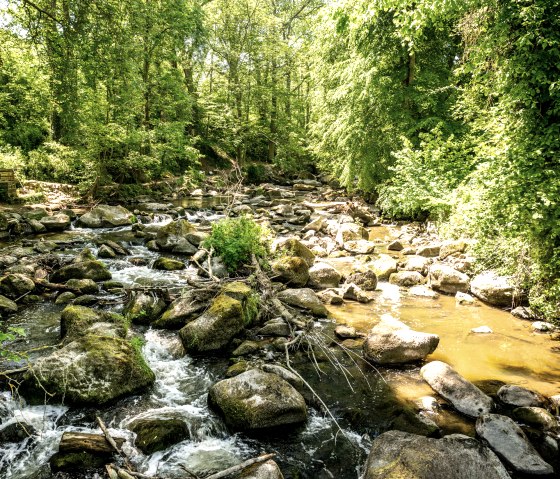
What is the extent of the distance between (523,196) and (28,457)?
26.0ft

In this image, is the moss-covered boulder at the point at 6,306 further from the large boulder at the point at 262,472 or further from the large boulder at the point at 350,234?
the large boulder at the point at 350,234

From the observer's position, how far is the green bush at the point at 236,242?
8.95m

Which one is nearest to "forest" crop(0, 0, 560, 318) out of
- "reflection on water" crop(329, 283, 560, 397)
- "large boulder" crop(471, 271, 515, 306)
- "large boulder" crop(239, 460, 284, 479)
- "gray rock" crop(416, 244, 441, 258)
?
"large boulder" crop(471, 271, 515, 306)

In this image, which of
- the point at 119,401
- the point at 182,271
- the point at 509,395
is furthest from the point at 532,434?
the point at 182,271

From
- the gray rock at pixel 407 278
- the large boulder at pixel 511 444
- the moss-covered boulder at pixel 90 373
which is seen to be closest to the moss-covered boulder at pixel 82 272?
the moss-covered boulder at pixel 90 373

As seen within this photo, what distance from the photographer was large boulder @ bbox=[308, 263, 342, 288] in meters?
9.16

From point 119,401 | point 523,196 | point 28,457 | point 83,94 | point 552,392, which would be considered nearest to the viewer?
point 28,457

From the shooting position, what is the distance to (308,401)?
4914 millimetres

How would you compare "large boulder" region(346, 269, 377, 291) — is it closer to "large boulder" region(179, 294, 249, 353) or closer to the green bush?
the green bush

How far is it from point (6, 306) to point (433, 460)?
289 inches

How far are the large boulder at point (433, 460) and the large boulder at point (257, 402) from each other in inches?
43.4

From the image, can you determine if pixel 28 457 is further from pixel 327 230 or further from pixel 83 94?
pixel 83 94

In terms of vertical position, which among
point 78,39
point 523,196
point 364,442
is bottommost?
point 364,442

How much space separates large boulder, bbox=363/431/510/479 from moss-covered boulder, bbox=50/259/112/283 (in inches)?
283
